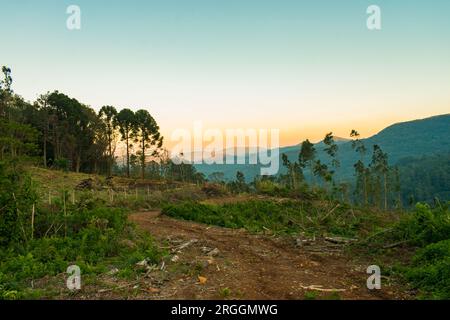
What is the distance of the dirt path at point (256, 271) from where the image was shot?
7.32m

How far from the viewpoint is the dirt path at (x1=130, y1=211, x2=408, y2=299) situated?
24.0ft

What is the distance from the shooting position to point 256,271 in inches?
351

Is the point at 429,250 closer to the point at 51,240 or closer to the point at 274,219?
the point at 274,219

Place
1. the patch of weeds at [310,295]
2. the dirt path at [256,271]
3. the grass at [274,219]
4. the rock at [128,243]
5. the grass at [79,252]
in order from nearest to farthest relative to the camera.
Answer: the patch of weeds at [310,295] < the dirt path at [256,271] < the grass at [79,252] < the rock at [128,243] < the grass at [274,219]

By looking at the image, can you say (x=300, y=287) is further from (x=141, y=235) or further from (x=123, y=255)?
(x=141, y=235)

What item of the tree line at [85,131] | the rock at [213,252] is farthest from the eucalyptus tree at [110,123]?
the rock at [213,252]

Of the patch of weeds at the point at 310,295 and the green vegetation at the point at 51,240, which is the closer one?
the patch of weeds at the point at 310,295

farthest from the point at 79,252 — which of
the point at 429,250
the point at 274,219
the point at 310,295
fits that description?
the point at 274,219

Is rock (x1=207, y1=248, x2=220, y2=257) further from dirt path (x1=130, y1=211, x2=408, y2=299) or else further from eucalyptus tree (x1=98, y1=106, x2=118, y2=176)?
eucalyptus tree (x1=98, y1=106, x2=118, y2=176)

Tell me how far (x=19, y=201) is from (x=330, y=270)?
9037 millimetres

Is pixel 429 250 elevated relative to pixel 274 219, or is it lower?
elevated

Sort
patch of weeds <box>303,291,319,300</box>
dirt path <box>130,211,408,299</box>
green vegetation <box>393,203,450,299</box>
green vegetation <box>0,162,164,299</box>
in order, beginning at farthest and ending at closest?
1. green vegetation <box>0,162,164,299</box>
2. green vegetation <box>393,203,450,299</box>
3. dirt path <box>130,211,408,299</box>
4. patch of weeds <box>303,291,319,300</box>

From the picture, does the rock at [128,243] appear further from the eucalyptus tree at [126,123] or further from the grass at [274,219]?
the eucalyptus tree at [126,123]

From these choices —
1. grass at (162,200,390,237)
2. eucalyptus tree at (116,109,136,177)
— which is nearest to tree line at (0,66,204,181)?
eucalyptus tree at (116,109,136,177)
